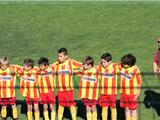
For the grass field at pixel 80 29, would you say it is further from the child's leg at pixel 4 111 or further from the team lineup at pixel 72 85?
the child's leg at pixel 4 111

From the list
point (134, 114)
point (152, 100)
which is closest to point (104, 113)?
point (134, 114)

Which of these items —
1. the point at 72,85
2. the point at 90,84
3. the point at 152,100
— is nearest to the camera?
the point at 90,84

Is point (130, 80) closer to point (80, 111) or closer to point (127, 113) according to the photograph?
point (127, 113)

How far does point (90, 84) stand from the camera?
13.1m

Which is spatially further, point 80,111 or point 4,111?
point 80,111

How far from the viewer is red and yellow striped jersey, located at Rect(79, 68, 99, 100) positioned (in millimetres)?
13016

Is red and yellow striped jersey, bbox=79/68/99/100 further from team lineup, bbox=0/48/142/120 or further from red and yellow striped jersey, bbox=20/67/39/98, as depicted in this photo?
red and yellow striped jersey, bbox=20/67/39/98

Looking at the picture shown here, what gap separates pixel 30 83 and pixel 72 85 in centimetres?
97

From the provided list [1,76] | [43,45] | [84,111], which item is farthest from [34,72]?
[43,45]

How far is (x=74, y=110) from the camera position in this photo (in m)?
13.1

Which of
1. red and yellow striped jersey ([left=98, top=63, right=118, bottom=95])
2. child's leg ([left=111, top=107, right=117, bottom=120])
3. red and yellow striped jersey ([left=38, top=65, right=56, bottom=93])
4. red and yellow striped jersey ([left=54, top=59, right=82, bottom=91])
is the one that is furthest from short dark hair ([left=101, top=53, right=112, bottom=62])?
red and yellow striped jersey ([left=38, top=65, right=56, bottom=93])

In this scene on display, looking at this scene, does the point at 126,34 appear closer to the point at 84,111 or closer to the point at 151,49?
the point at 151,49

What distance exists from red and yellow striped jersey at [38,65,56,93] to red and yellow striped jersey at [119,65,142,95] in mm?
1585

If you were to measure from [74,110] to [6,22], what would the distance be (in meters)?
8.88
